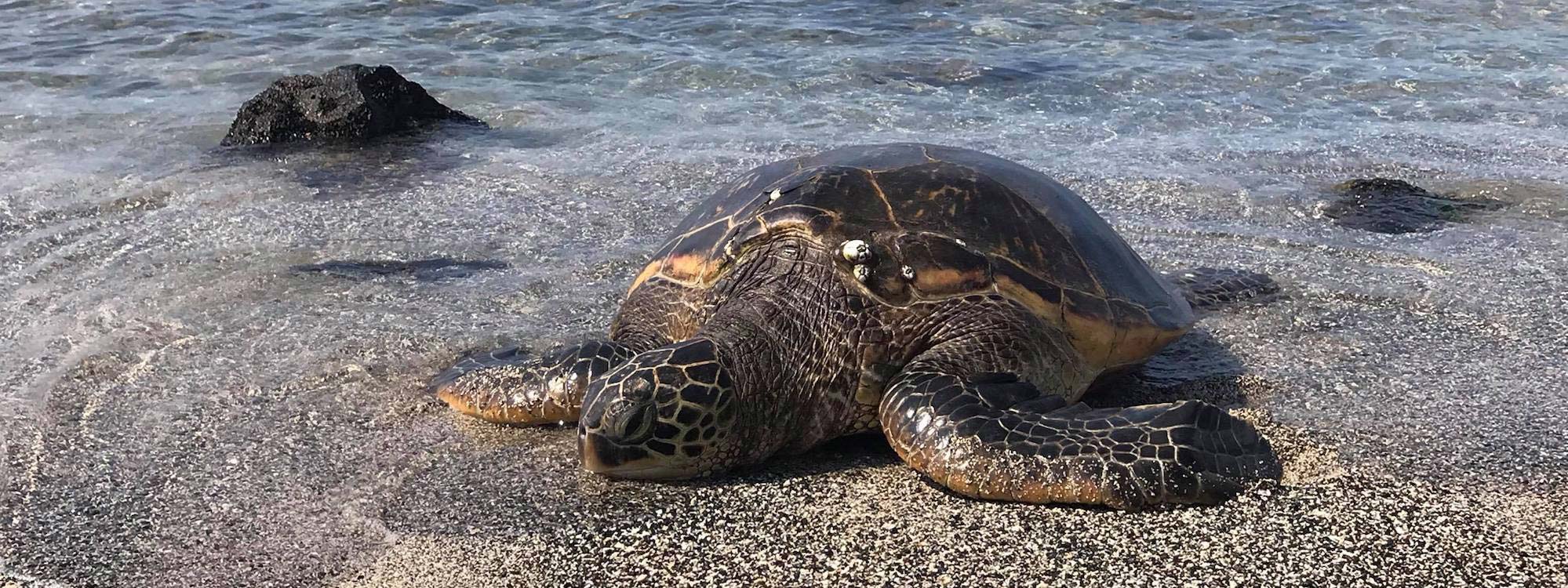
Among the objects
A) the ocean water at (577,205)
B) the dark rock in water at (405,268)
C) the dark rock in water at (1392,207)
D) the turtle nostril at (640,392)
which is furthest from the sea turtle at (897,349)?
the dark rock in water at (1392,207)

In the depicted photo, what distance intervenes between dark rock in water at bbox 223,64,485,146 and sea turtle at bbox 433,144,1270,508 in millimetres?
4137

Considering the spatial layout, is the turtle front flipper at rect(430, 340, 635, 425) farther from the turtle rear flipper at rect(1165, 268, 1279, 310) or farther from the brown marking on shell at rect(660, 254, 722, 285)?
the turtle rear flipper at rect(1165, 268, 1279, 310)

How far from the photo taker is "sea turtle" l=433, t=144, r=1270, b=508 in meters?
2.88

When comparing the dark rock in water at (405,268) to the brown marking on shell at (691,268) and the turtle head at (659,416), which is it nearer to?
the brown marking on shell at (691,268)

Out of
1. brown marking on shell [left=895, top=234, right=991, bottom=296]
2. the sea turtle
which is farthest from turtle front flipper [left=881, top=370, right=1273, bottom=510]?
brown marking on shell [left=895, top=234, right=991, bottom=296]

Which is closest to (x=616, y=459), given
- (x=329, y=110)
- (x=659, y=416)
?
(x=659, y=416)

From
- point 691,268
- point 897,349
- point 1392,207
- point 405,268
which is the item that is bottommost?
point 1392,207

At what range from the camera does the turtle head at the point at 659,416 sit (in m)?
2.89

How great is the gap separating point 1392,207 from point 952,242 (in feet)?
10.9

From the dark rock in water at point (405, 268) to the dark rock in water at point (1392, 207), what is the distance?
12.8ft

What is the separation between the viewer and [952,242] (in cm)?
347

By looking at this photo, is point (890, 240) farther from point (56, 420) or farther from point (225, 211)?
point (225, 211)

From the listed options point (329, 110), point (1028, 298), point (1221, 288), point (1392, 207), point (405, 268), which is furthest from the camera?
point (329, 110)

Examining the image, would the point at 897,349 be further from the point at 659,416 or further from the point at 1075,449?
the point at 659,416
